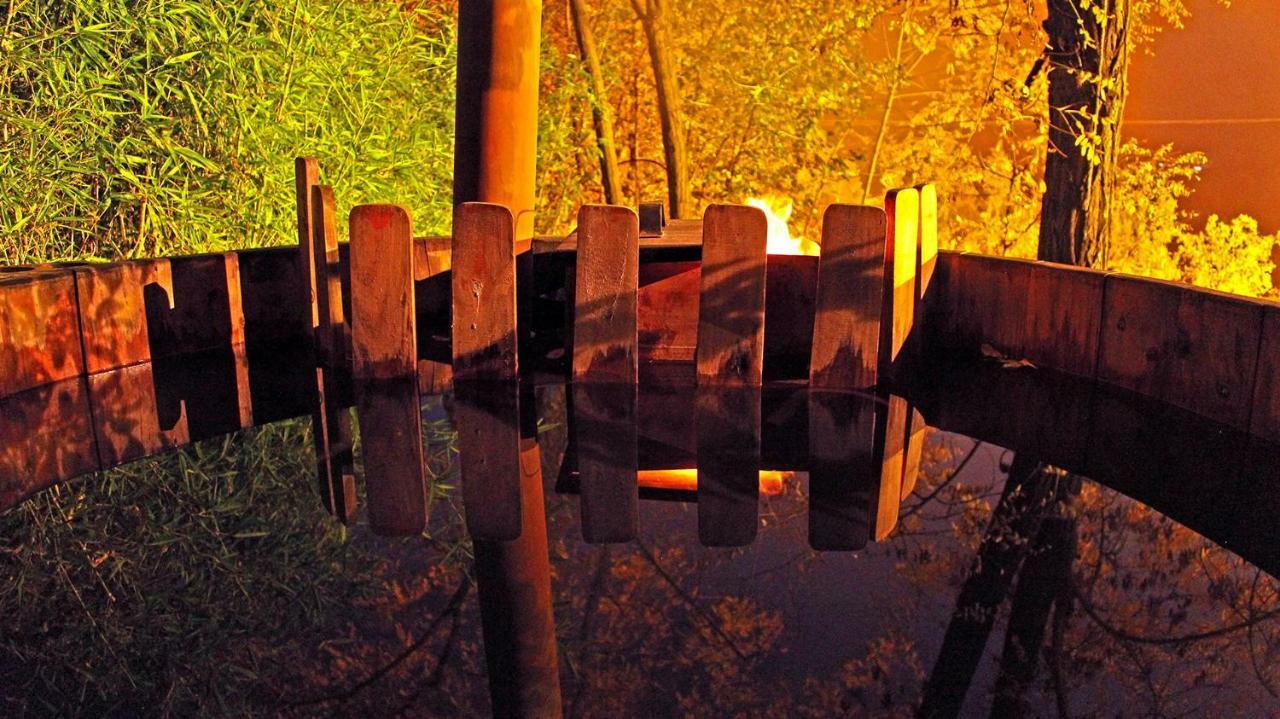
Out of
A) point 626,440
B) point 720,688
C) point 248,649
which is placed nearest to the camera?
point 720,688

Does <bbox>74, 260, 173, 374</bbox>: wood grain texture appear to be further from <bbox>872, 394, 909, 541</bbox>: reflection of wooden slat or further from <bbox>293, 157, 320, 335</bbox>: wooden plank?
<bbox>872, 394, 909, 541</bbox>: reflection of wooden slat

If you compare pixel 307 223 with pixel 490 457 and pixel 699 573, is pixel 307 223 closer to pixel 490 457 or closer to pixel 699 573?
pixel 490 457

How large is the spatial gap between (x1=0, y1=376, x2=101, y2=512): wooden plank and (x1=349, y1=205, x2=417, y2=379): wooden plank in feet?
3.89

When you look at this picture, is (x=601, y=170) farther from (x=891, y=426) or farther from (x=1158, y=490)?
(x=1158, y=490)

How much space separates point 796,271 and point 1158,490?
2.52m

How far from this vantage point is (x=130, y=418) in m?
4.79

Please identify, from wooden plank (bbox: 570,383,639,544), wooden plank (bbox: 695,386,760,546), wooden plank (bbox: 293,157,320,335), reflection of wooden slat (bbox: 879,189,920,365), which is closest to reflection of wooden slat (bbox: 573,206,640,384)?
wooden plank (bbox: 570,383,639,544)

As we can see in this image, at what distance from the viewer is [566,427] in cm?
465

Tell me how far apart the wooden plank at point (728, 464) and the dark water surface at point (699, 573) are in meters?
0.02

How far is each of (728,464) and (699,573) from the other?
0.98 metres

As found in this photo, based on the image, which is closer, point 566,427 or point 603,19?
point 566,427

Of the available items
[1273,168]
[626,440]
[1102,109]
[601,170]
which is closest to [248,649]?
[626,440]

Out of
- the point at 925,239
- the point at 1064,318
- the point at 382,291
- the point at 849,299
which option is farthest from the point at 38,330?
the point at 1064,318

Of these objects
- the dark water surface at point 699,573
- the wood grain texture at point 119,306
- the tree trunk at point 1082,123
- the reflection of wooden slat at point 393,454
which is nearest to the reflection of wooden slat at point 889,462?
the dark water surface at point 699,573
